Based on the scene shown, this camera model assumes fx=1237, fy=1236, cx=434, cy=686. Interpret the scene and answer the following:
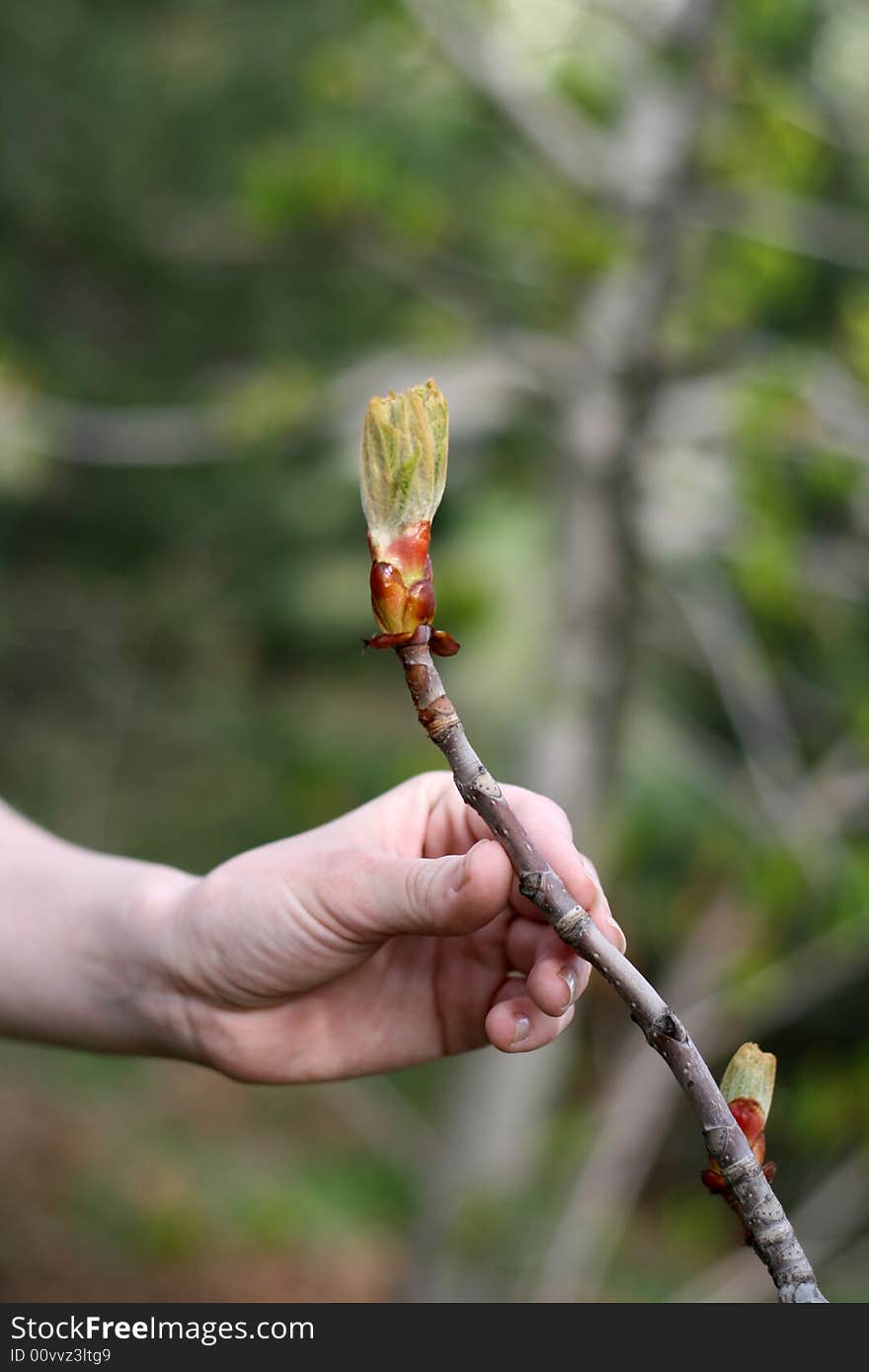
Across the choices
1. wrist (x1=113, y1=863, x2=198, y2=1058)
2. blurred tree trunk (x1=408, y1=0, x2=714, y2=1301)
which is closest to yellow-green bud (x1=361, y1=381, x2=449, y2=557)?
wrist (x1=113, y1=863, x2=198, y2=1058)

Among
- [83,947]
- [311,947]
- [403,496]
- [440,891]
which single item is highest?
[403,496]

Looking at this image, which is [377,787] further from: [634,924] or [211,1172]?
[211,1172]

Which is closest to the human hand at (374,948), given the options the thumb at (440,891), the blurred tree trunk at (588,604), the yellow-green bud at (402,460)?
the thumb at (440,891)

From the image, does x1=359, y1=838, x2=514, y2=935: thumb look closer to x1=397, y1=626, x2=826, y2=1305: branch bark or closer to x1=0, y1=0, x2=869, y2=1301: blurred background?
x1=397, y1=626, x2=826, y2=1305: branch bark

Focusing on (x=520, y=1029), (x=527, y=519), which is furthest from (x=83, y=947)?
(x=527, y=519)

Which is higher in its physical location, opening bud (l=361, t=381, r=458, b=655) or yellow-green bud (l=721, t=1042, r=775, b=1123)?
opening bud (l=361, t=381, r=458, b=655)

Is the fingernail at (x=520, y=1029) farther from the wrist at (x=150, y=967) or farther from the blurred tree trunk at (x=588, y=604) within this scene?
the blurred tree trunk at (x=588, y=604)

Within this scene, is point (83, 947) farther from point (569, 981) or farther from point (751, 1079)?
point (751, 1079)
